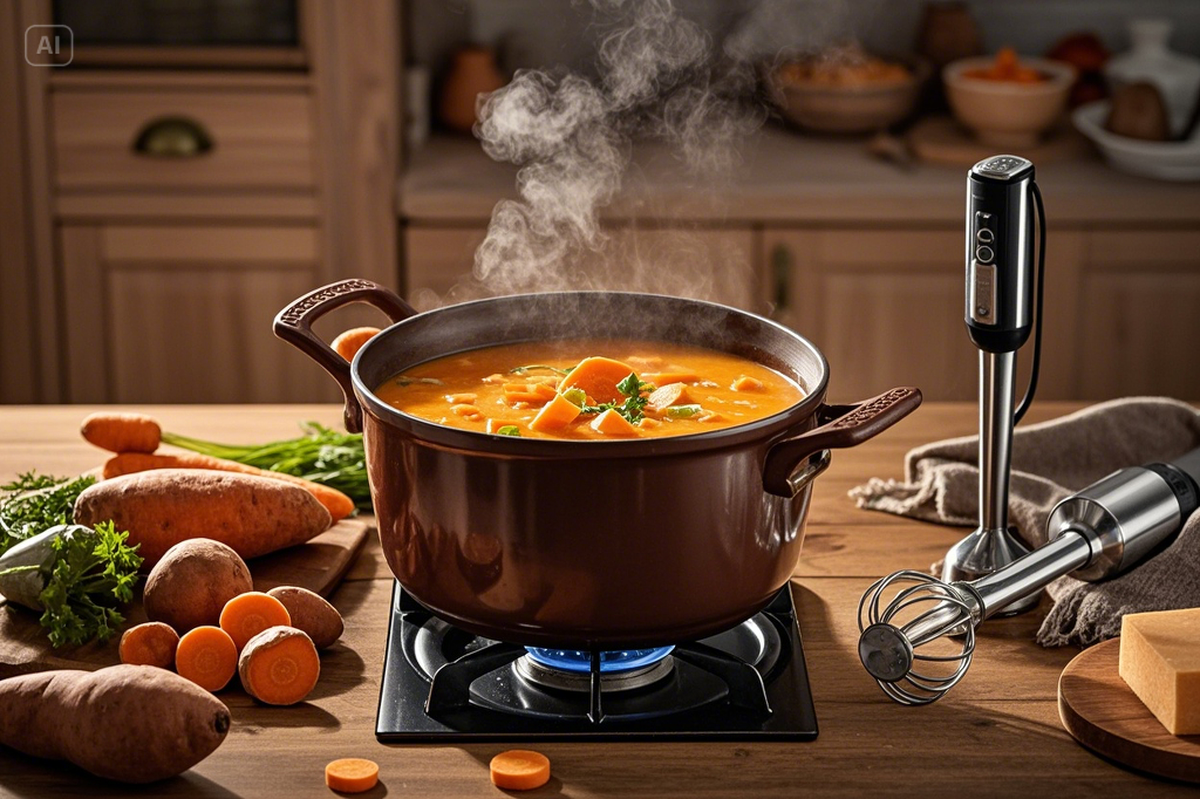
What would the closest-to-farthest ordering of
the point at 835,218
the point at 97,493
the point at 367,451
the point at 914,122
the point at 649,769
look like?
the point at 649,769
the point at 367,451
the point at 97,493
the point at 835,218
the point at 914,122

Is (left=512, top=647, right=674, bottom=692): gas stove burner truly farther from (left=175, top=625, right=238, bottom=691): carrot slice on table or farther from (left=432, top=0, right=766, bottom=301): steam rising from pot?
(left=432, top=0, right=766, bottom=301): steam rising from pot

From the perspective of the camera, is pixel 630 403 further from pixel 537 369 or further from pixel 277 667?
pixel 277 667

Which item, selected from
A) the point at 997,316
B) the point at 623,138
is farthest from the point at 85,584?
the point at 623,138

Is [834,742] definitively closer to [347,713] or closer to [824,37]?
[347,713]

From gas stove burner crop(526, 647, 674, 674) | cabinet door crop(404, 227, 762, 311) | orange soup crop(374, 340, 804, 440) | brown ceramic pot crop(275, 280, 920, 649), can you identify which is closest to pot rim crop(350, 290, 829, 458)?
brown ceramic pot crop(275, 280, 920, 649)

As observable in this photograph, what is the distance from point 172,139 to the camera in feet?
10.5

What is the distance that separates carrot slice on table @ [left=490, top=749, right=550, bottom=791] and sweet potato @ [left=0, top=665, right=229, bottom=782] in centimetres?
20

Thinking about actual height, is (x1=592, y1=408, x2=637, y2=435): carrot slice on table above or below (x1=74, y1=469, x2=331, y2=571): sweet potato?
above

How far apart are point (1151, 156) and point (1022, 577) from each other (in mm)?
2192

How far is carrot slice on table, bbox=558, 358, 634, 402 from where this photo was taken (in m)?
1.32

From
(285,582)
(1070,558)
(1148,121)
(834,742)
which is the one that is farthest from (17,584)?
(1148,121)

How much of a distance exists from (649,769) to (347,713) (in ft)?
0.84

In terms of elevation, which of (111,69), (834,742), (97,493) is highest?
(111,69)

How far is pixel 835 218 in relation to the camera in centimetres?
314
